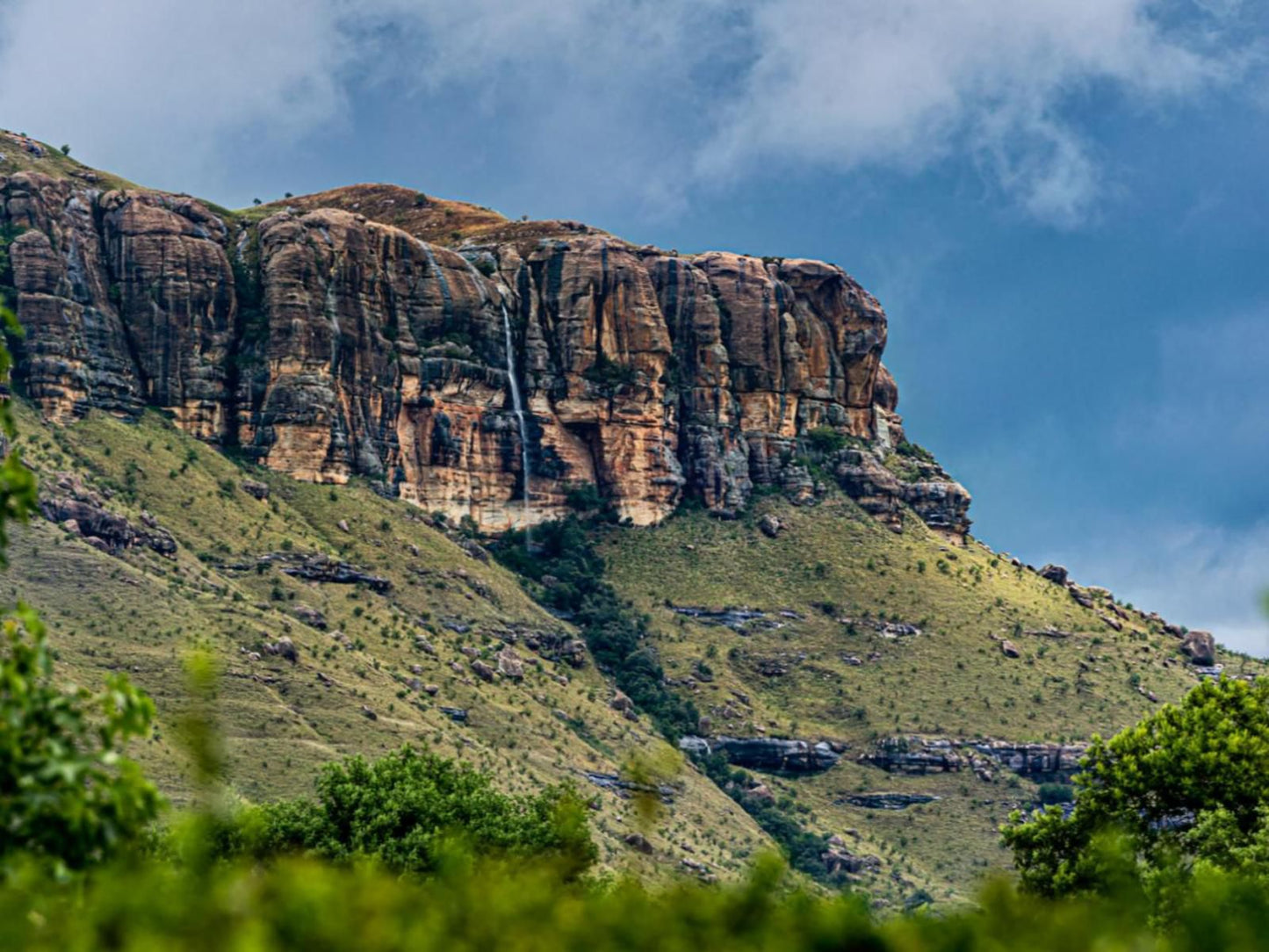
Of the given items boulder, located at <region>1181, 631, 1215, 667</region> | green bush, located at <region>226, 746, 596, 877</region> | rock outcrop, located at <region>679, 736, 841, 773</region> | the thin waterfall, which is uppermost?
the thin waterfall

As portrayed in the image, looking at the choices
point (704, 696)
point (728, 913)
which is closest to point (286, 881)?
point (728, 913)

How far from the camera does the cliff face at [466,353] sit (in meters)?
119

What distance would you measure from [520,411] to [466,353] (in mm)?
7501

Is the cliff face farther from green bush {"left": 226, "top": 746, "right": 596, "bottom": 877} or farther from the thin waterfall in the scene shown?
green bush {"left": 226, "top": 746, "right": 596, "bottom": 877}

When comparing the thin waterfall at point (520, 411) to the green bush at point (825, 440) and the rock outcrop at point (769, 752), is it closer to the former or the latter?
the green bush at point (825, 440)

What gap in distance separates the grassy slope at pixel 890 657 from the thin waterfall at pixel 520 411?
885 cm

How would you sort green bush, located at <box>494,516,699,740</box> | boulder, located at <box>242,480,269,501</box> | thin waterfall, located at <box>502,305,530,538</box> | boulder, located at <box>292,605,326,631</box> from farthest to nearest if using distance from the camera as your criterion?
thin waterfall, located at <box>502,305,530,538</box>, boulder, located at <box>242,480,269,501</box>, green bush, located at <box>494,516,699,740</box>, boulder, located at <box>292,605,326,631</box>

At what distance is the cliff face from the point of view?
11944 centimetres

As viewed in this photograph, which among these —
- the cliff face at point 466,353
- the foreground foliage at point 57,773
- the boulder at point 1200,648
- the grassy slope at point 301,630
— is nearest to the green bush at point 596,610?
the grassy slope at point 301,630

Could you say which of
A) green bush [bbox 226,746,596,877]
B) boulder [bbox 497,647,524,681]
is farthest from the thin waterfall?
green bush [bbox 226,746,596,877]

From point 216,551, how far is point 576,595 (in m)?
33.5

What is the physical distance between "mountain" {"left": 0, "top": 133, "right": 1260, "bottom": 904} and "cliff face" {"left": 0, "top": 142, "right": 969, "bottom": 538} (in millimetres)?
321

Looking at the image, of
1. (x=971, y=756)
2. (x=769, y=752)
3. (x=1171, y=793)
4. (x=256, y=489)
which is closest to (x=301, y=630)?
(x=256, y=489)

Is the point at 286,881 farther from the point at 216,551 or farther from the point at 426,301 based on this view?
the point at 426,301
